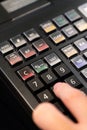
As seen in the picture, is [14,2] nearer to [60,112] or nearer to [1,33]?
[1,33]

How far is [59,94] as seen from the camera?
0.48 metres

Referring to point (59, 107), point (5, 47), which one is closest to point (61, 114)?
point (59, 107)

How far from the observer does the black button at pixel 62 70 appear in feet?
1.65

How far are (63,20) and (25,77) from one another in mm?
103

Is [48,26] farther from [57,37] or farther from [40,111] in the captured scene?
[40,111]

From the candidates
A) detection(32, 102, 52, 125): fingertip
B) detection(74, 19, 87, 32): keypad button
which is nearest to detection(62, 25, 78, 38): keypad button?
detection(74, 19, 87, 32): keypad button

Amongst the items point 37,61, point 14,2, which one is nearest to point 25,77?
point 37,61

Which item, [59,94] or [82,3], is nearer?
[59,94]

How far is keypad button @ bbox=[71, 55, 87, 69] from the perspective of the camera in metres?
0.51

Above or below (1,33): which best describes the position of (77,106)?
below

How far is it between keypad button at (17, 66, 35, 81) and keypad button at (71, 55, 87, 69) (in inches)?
2.1

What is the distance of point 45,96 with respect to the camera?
0.48m

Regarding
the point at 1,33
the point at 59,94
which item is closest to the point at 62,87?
the point at 59,94

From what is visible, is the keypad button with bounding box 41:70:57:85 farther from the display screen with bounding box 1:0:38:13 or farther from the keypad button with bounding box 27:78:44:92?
the display screen with bounding box 1:0:38:13
